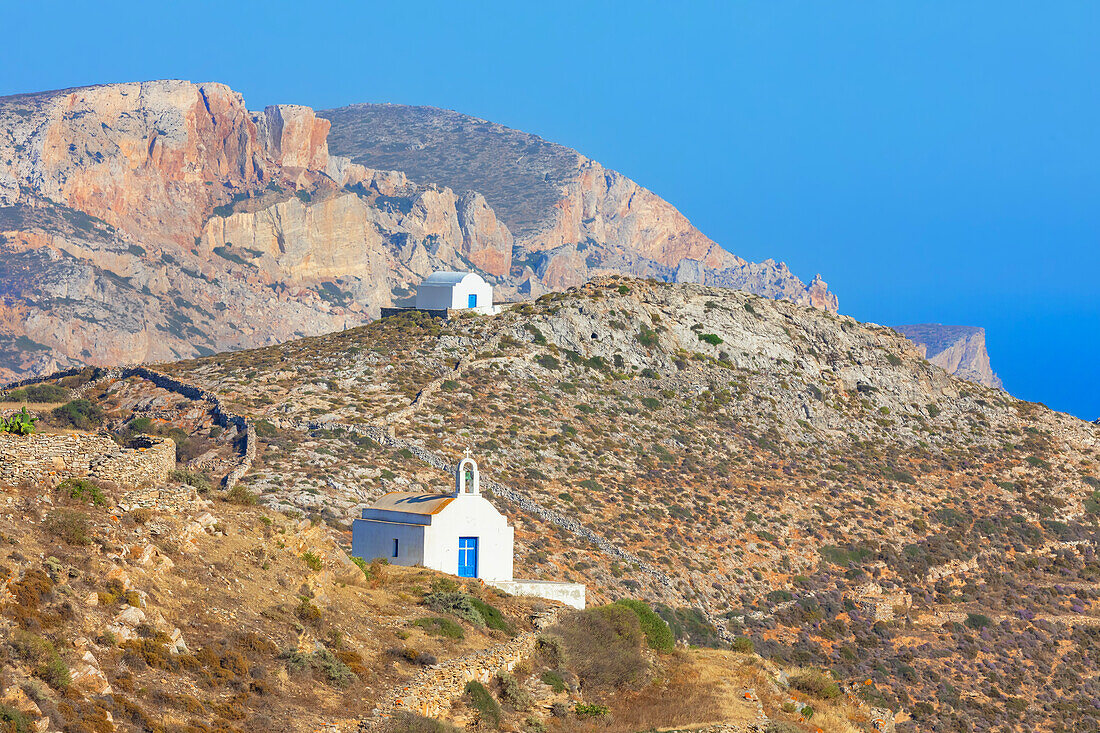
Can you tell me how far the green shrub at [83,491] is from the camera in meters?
22.2

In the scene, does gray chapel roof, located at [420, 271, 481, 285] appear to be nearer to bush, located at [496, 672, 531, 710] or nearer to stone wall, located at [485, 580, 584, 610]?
stone wall, located at [485, 580, 584, 610]

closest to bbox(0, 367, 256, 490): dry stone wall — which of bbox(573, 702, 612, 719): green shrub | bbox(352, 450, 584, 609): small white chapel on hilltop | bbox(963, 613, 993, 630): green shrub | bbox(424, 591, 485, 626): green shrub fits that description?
bbox(352, 450, 584, 609): small white chapel on hilltop

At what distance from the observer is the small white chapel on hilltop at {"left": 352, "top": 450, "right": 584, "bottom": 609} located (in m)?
34.4

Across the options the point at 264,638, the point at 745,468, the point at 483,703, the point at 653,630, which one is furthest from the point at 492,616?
the point at 745,468

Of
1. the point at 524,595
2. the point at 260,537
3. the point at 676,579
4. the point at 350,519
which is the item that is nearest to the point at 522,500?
the point at 676,579

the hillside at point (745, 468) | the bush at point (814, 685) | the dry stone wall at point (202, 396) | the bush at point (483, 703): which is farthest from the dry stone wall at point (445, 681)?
the dry stone wall at point (202, 396)

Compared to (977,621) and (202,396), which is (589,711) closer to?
(977,621)

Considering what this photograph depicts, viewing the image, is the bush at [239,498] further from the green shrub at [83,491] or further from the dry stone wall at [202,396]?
the dry stone wall at [202,396]

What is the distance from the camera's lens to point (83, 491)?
22.3m

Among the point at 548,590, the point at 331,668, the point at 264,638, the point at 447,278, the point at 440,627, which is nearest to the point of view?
the point at 264,638

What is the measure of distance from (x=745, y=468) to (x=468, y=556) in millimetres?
42989

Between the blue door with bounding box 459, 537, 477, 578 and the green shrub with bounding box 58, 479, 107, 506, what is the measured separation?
13.8 meters

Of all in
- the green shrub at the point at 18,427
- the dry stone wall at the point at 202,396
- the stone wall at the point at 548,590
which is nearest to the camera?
the green shrub at the point at 18,427

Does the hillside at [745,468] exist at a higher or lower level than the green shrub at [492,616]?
higher
